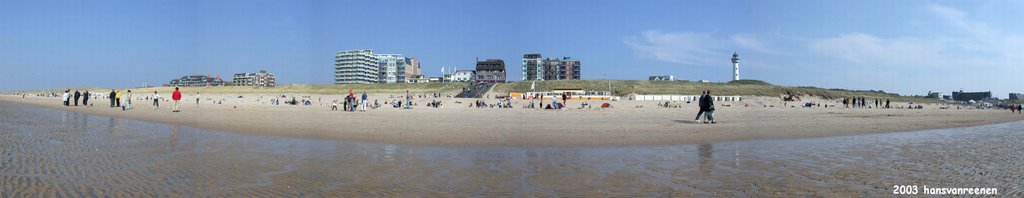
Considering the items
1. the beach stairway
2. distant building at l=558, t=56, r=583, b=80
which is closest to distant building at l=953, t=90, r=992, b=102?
distant building at l=558, t=56, r=583, b=80

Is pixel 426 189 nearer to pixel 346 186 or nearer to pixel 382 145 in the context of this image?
pixel 346 186

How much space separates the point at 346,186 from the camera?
6574mm

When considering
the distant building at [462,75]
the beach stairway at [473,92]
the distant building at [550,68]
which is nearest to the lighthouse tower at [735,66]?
the distant building at [550,68]

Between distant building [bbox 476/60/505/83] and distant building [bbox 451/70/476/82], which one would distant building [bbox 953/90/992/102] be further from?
distant building [bbox 451/70/476/82]

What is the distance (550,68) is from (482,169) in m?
164

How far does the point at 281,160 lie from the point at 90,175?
8.11ft

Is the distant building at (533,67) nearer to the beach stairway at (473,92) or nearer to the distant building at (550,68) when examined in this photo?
the distant building at (550,68)

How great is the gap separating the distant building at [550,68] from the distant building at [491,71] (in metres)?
23.2

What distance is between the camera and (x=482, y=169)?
26.8 feet

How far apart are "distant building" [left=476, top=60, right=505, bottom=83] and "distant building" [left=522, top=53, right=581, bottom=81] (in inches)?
913

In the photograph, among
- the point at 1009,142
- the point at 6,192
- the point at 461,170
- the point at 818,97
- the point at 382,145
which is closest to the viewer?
the point at 6,192

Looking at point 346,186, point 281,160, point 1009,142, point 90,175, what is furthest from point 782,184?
point 1009,142

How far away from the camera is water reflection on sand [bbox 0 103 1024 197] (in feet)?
21.0

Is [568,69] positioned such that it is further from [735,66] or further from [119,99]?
[119,99]
